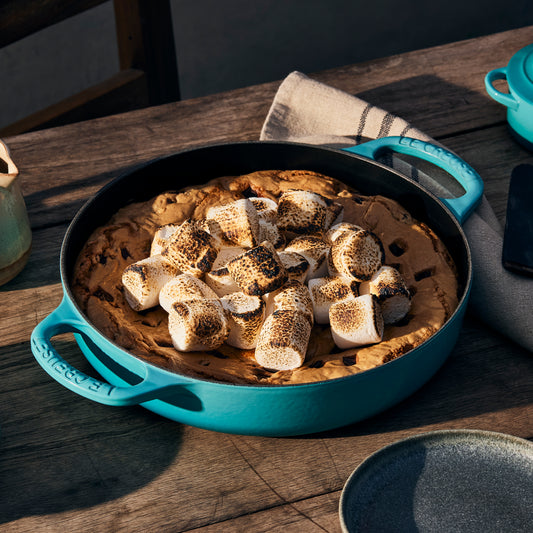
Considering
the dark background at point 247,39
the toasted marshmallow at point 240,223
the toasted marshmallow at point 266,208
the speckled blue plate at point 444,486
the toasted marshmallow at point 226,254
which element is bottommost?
the dark background at point 247,39

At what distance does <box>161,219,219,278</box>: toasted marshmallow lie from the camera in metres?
1.35

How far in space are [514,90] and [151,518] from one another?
141cm

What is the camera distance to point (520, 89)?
1818 millimetres

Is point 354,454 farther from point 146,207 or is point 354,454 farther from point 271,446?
point 146,207

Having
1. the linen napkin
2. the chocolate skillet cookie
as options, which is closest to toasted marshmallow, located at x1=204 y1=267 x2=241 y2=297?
the chocolate skillet cookie

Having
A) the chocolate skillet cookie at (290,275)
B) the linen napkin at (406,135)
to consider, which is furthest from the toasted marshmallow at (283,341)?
the linen napkin at (406,135)

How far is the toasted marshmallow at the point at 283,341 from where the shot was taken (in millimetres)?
1220

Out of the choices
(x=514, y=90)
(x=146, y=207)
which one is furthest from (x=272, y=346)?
(x=514, y=90)

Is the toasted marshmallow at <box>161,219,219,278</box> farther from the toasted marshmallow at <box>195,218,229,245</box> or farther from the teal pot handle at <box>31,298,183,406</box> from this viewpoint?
the teal pot handle at <box>31,298,183,406</box>

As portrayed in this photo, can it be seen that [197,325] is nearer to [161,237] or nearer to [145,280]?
[145,280]

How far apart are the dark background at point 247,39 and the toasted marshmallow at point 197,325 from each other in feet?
11.7

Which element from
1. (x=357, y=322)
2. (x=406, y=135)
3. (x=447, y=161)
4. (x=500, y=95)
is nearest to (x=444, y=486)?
(x=357, y=322)

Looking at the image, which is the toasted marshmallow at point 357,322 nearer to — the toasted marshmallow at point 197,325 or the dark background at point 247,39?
the toasted marshmallow at point 197,325

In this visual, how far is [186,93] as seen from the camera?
4828mm
